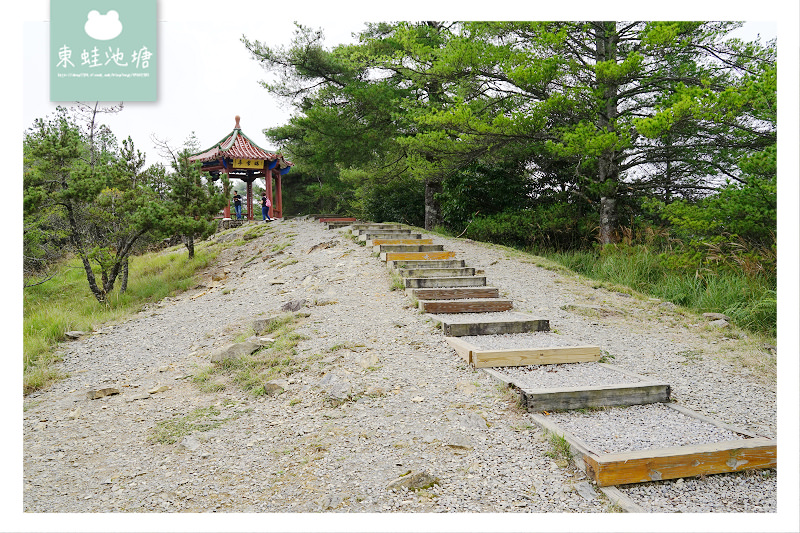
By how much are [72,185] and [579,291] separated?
6334mm

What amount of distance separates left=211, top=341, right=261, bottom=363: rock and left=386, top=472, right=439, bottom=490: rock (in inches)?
85.9

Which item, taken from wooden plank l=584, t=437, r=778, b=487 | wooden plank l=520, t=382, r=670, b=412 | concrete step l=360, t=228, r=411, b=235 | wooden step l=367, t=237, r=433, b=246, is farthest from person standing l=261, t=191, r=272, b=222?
wooden plank l=584, t=437, r=778, b=487

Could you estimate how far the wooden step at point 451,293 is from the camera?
16.9ft

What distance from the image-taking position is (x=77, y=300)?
739 cm

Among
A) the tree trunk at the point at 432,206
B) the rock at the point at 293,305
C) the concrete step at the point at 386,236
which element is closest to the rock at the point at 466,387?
the rock at the point at 293,305

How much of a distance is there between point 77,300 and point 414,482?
6.86 m

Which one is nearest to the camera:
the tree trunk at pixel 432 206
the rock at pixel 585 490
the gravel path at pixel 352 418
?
the rock at pixel 585 490

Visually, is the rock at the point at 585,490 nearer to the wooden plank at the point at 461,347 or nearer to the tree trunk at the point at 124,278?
the wooden plank at the point at 461,347

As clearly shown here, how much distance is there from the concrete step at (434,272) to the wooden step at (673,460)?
347cm

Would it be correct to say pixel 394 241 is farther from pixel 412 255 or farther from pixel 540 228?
pixel 540 228

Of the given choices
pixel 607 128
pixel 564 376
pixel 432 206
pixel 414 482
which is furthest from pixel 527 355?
pixel 432 206

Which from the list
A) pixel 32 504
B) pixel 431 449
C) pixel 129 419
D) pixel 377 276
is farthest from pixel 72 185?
pixel 431 449

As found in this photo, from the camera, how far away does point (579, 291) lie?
19.6 feet

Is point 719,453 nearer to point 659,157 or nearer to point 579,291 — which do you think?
point 579,291
